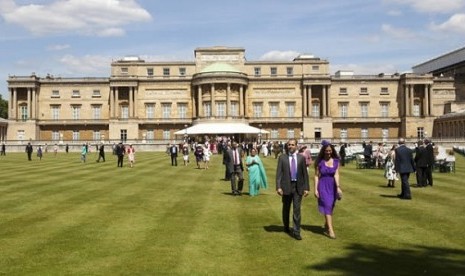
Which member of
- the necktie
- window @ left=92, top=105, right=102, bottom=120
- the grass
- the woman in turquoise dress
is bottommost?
the grass

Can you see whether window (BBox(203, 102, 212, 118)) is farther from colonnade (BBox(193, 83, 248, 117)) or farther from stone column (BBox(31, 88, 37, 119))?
stone column (BBox(31, 88, 37, 119))

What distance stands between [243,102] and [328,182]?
84.8 m

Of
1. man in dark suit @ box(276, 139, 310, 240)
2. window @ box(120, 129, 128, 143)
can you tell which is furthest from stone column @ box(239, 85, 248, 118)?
man in dark suit @ box(276, 139, 310, 240)

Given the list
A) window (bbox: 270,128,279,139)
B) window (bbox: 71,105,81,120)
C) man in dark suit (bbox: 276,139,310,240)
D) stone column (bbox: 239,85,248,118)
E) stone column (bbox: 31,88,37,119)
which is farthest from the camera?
window (bbox: 71,105,81,120)

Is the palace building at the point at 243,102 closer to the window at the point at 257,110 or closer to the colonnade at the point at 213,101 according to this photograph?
the window at the point at 257,110

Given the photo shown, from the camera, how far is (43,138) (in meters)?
102

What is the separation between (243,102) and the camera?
9731cm

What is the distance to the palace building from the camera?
324 ft

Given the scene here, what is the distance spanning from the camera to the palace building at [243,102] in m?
98.8

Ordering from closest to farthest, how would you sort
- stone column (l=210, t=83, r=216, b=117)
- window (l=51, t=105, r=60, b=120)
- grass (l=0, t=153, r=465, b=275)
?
1. grass (l=0, t=153, r=465, b=275)
2. stone column (l=210, t=83, r=216, b=117)
3. window (l=51, t=105, r=60, b=120)

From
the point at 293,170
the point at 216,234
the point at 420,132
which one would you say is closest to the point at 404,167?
the point at 293,170

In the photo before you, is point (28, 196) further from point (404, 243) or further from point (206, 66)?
point (206, 66)

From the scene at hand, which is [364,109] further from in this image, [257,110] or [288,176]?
[288,176]

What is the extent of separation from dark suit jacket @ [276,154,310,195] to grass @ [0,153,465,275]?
1.13 m
